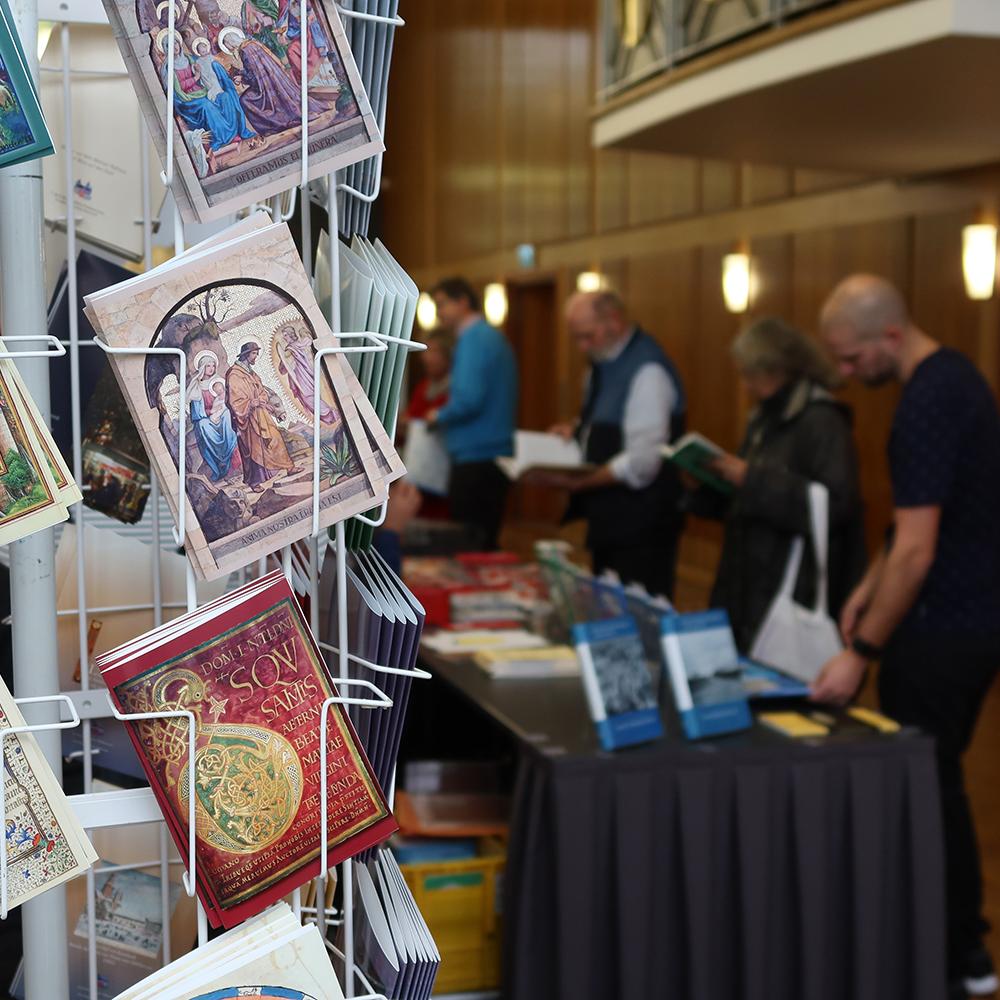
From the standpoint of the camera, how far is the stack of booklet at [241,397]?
825 millimetres

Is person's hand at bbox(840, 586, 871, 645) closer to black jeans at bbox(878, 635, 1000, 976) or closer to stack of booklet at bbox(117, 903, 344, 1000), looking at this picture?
black jeans at bbox(878, 635, 1000, 976)

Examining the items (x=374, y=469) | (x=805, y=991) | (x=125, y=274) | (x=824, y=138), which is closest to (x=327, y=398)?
(x=374, y=469)

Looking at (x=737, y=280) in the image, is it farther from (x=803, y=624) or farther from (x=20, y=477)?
(x=20, y=477)

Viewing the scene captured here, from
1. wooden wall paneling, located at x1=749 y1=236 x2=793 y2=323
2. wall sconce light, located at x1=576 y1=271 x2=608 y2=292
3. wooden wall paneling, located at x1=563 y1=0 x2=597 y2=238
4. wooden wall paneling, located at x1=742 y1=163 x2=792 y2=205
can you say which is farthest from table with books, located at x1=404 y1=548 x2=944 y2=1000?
wooden wall paneling, located at x1=563 y1=0 x2=597 y2=238

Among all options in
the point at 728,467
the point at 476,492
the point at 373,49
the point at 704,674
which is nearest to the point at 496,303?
the point at 476,492

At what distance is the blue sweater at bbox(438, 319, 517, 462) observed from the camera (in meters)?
6.11

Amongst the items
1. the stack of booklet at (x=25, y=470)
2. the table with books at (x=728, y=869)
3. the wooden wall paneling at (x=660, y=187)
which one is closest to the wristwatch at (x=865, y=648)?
the table with books at (x=728, y=869)

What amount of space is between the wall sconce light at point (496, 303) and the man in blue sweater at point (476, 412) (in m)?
5.74

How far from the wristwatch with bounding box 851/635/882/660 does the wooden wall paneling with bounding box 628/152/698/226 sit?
6241 mm

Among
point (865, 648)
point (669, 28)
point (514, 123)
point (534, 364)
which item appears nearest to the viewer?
point (865, 648)

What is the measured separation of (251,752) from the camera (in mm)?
867

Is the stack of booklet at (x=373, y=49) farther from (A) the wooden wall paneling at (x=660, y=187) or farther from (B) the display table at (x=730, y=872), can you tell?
(A) the wooden wall paneling at (x=660, y=187)

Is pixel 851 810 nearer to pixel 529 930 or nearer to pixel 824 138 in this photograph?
pixel 529 930

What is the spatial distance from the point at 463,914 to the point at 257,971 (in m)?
2.03
